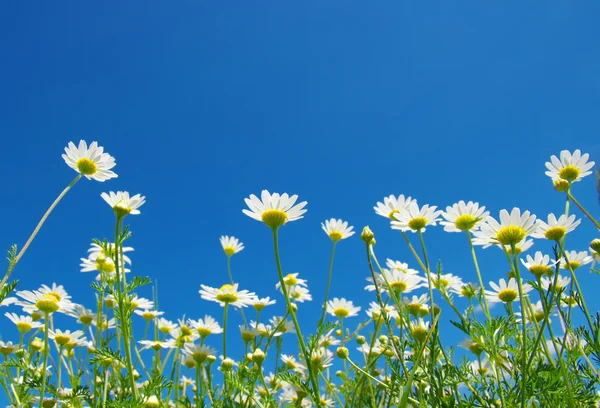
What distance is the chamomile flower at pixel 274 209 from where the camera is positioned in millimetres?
2170

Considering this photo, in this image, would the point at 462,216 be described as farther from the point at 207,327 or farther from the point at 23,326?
the point at 23,326

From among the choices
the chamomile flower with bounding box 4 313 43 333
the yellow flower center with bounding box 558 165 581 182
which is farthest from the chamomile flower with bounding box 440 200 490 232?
the chamomile flower with bounding box 4 313 43 333

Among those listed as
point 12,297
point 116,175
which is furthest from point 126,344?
point 12,297

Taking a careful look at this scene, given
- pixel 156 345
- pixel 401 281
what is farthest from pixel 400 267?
pixel 156 345

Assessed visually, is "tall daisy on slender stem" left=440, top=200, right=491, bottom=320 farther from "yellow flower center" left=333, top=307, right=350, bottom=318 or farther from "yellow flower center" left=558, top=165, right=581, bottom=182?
"yellow flower center" left=333, top=307, right=350, bottom=318

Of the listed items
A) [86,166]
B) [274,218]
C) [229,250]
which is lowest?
[274,218]

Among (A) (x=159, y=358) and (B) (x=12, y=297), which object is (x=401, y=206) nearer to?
(A) (x=159, y=358)

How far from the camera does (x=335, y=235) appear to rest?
340 centimetres

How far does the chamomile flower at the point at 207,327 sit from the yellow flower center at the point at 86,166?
4.20ft

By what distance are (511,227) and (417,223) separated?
1.61 ft

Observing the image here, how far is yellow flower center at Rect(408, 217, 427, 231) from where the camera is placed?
7.97 feet

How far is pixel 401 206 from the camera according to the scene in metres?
2.90

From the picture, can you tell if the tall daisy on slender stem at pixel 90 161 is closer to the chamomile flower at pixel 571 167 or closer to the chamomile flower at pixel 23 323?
the chamomile flower at pixel 23 323

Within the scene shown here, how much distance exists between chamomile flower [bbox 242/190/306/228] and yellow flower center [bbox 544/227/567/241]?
3.71ft
